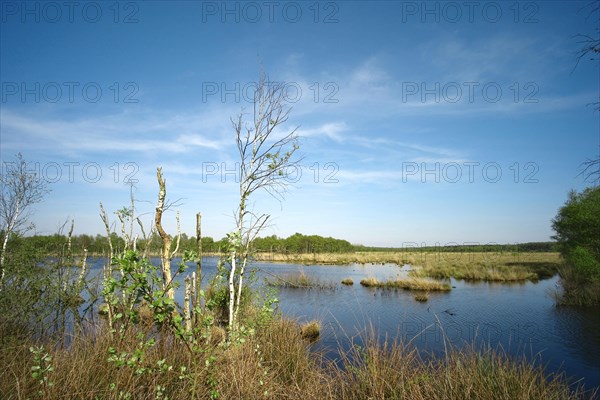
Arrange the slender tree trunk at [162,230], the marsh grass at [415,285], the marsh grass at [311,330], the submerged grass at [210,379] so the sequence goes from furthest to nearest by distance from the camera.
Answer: the marsh grass at [415,285]
the marsh grass at [311,330]
the slender tree trunk at [162,230]
the submerged grass at [210,379]

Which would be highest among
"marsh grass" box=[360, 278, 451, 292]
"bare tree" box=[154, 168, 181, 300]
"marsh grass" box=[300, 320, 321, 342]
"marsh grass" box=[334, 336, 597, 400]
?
"bare tree" box=[154, 168, 181, 300]

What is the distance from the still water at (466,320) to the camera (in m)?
11.5

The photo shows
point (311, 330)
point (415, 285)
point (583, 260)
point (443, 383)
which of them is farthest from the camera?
point (415, 285)

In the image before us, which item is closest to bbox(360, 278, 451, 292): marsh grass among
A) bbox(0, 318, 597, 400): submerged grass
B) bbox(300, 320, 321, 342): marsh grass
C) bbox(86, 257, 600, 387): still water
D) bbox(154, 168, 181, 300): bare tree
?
bbox(86, 257, 600, 387): still water

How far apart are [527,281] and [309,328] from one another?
28464 mm

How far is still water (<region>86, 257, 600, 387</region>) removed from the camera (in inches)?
453

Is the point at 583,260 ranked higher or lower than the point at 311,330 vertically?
higher

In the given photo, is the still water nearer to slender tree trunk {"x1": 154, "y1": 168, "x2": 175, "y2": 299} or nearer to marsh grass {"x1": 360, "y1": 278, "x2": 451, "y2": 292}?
marsh grass {"x1": 360, "y1": 278, "x2": 451, "y2": 292}

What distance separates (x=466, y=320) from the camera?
16.0 m

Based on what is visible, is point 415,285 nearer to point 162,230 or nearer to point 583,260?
point 583,260

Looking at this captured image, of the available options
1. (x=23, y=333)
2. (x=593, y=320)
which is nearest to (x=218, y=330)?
(x=23, y=333)

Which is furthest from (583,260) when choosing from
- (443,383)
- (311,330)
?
(443,383)

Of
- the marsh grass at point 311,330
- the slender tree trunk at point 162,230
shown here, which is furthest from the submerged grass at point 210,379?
the marsh grass at point 311,330

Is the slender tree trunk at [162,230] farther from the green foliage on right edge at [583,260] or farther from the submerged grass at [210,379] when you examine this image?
the green foliage on right edge at [583,260]
